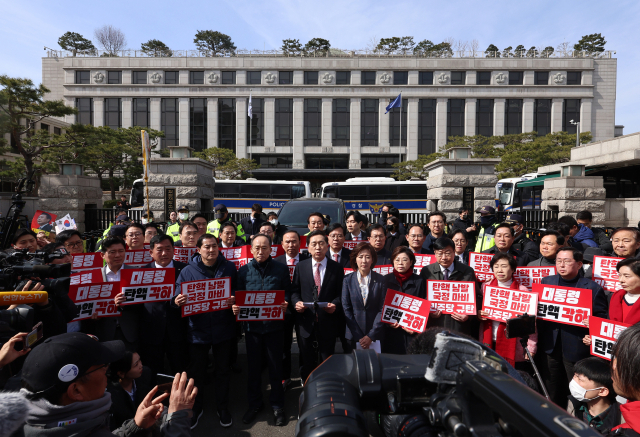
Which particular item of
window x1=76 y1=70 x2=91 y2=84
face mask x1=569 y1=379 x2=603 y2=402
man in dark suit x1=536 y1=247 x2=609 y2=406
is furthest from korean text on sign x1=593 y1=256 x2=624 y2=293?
window x1=76 y1=70 x2=91 y2=84

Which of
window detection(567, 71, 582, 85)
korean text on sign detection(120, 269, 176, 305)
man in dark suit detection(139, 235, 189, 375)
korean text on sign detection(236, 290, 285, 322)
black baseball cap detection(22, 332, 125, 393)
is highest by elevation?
window detection(567, 71, 582, 85)

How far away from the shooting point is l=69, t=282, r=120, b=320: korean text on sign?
386 cm

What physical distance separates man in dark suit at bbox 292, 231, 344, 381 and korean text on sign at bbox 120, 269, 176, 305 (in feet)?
4.79

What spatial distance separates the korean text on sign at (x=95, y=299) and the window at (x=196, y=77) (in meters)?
43.6

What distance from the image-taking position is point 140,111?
42281 mm

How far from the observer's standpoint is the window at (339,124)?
42.6 m

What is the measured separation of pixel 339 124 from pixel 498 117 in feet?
58.6

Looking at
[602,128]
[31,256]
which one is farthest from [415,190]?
[602,128]

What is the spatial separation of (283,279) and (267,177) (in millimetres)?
39105

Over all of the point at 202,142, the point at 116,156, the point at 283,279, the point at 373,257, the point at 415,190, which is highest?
the point at 202,142

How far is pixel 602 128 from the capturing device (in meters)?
42.7

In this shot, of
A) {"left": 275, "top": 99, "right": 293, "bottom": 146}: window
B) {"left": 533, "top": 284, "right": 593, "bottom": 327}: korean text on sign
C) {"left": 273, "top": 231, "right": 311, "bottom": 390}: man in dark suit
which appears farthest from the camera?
{"left": 275, "top": 99, "right": 293, "bottom": 146}: window

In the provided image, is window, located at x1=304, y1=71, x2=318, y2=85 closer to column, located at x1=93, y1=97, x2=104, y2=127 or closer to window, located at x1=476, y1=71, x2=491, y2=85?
window, located at x1=476, y1=71, x2=491, y2=85

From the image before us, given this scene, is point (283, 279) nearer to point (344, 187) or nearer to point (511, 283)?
point (511, 283)
